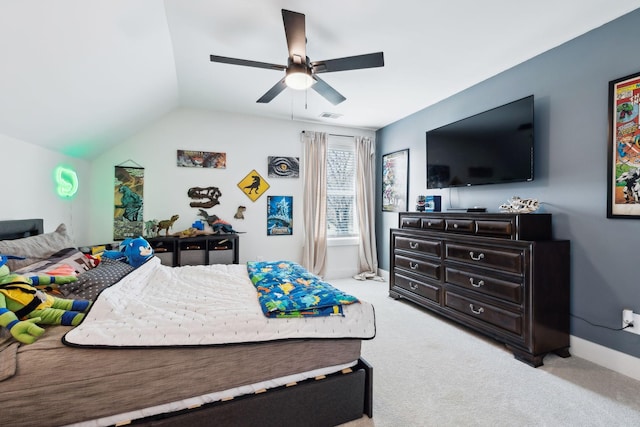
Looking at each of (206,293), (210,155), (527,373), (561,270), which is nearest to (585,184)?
(561,270)

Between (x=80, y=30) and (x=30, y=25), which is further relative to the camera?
(x=80, y=30)

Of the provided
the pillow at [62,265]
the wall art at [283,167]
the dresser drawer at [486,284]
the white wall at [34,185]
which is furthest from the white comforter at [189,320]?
the wall art at [283,167]

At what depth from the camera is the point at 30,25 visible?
147 cm

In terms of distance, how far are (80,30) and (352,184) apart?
396cm

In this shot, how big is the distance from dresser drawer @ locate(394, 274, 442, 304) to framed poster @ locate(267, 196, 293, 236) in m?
1.89

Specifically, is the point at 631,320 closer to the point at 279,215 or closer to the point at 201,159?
the point at 279,215

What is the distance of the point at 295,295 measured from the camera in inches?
69.1

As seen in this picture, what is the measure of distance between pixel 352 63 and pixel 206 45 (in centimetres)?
139

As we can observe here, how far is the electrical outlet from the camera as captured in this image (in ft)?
6.63

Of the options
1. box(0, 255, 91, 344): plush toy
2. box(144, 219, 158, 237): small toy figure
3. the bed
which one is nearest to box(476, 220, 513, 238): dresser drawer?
the bed

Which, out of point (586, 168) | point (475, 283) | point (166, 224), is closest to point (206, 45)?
point (166, 224)

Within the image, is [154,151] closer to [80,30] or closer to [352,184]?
[80,30]

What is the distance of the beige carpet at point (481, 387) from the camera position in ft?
5.38

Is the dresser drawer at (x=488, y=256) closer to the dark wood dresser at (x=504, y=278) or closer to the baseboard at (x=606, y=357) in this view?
the dark wood dresser at (x=504, y=278)
